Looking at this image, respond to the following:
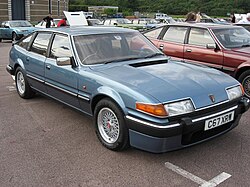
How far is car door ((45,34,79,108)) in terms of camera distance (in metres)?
4.27

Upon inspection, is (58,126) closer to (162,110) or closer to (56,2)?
(162,110)

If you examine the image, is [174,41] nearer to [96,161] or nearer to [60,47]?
[60,47]

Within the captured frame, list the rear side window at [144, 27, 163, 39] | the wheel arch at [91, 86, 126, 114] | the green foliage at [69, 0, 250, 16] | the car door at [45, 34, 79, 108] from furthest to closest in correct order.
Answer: the green foliage at [69, 0, 250, 16], the rear side window at [144, 27, 163, 39], the car door at [45, 34, 79, 108], the wheel arch at [91, 86, 126, 114]

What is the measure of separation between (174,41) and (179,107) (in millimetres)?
4347

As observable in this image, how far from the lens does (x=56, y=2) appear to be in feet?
164

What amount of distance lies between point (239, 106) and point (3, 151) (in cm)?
293

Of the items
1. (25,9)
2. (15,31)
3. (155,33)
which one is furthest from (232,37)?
(25,9)

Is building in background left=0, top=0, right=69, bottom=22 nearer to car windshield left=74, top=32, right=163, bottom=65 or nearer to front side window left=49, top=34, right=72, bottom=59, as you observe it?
front side window left=49, top=34, right=72, bottom=59

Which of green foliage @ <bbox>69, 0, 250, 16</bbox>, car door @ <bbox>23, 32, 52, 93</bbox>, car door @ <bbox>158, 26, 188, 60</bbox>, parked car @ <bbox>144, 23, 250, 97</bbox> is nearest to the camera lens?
car door @ <bbox>23, 32, 52, 93</bbox>

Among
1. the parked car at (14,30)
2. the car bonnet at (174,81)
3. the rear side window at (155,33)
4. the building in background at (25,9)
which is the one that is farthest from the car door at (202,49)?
the building in background at (25,9)

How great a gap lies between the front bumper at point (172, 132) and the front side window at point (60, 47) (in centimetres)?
168

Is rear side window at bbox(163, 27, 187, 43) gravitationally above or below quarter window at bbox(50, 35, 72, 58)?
above

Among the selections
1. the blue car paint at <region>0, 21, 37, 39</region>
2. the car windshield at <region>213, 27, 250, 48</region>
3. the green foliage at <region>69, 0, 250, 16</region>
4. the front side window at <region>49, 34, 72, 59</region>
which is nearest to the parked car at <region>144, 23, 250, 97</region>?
the car windshield at <region>213, 27, 250, 48</region>

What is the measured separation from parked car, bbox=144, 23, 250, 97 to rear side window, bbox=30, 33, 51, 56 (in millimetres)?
3198
